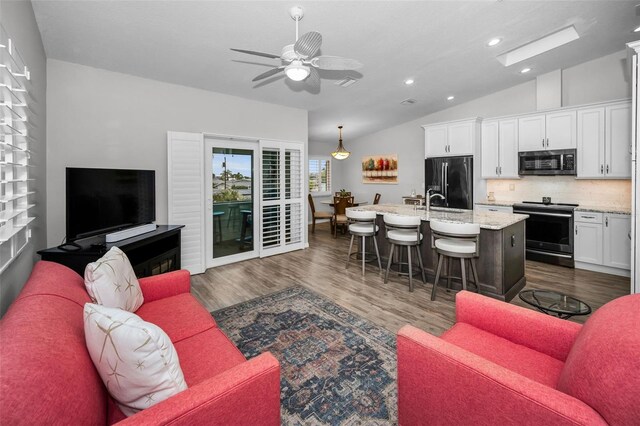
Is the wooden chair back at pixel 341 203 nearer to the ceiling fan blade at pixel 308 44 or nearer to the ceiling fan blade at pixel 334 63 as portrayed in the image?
the ceiling fan blade at pixel 334 63

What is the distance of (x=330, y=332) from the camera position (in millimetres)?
2613

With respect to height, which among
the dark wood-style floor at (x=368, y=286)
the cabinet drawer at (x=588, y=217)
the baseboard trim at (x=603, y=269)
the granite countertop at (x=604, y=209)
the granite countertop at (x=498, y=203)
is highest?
the granite countertop at (x=498, y=203)

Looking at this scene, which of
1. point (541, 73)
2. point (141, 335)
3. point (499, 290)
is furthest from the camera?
point (541, 73)

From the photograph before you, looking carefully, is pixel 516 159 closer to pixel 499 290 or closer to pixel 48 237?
pixel 499 290

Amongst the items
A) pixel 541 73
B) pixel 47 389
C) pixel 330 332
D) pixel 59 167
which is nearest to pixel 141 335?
pixel 47 389

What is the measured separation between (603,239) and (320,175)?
6.62m

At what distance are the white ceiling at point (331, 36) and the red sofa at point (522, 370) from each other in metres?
2.53

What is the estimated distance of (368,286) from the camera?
3.77m

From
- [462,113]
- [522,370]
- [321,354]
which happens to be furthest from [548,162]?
[321,354]

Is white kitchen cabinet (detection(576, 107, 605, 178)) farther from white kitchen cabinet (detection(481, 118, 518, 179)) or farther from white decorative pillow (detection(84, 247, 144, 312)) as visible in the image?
white decorative pillow (detection(84, 247, 144, 312))

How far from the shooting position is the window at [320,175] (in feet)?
29.5

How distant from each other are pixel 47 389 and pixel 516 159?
6305 mm

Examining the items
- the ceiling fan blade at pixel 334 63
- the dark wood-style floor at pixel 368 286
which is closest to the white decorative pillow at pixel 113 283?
the dark wood-style floor at pixel 368 286

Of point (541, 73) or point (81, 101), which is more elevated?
point (541, 73)
